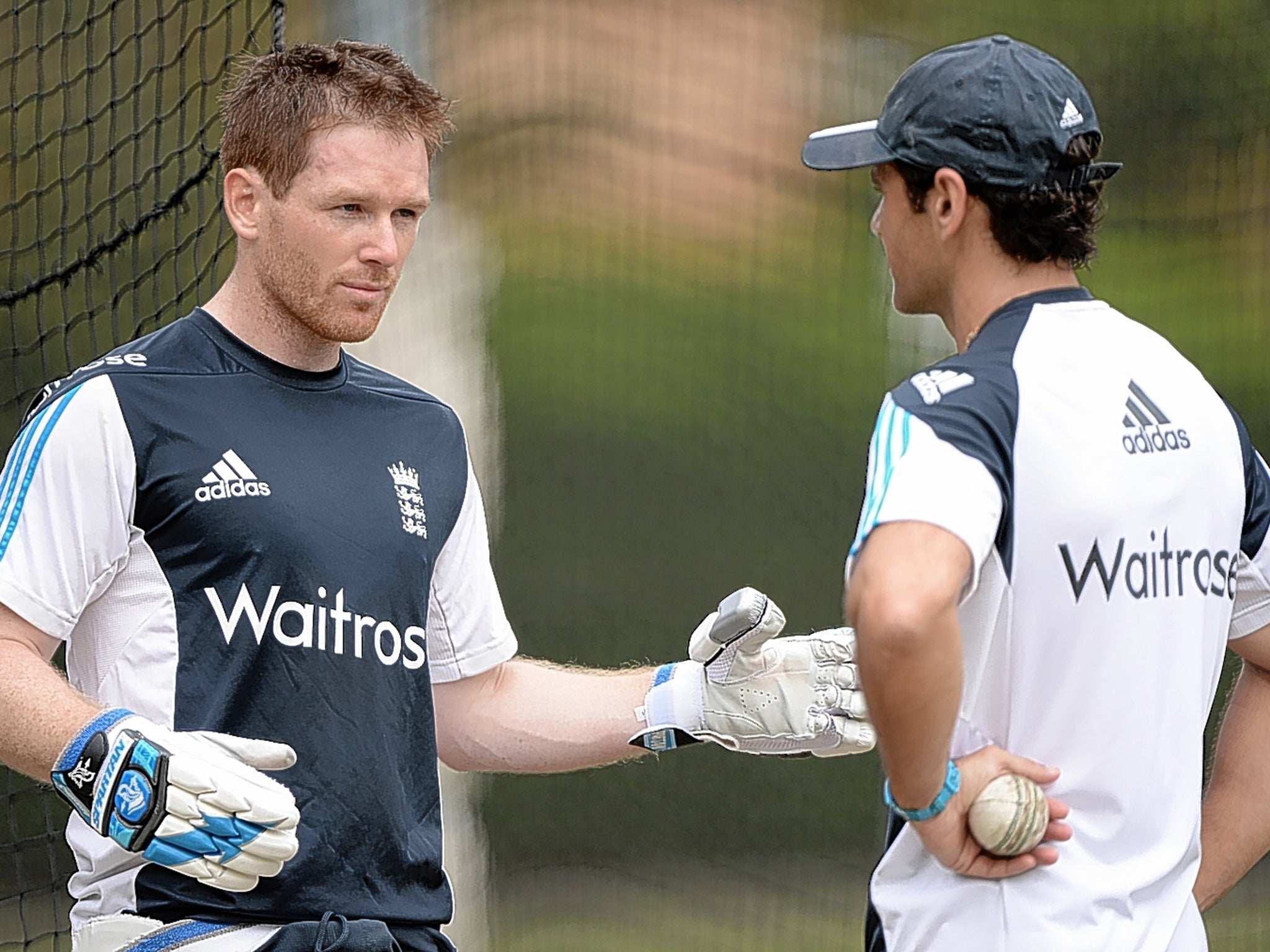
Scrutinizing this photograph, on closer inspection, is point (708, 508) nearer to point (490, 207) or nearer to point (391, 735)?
point (490, 207)

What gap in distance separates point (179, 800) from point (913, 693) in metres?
0.78

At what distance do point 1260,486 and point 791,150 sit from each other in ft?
16.4

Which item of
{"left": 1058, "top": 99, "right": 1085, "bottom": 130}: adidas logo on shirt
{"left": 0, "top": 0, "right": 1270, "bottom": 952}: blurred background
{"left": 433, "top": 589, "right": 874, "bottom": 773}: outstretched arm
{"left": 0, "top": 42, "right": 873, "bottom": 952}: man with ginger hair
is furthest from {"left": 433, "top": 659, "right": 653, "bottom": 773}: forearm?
{"left": 0, "top": 0, "right": 1270, "bottom": 952}: blurred background

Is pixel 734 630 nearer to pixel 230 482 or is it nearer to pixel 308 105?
pixel 230 482

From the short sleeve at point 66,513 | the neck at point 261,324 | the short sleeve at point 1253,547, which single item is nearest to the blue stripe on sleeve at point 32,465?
the short sleeve at point 66,513

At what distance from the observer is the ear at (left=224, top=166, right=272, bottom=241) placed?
221cm

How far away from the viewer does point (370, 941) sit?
2078mm

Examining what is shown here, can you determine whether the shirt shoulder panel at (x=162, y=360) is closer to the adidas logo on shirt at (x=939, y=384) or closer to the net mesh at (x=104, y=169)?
the adidas logo on shirt at (x=939, y=384)

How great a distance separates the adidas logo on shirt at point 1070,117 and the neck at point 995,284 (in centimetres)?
14

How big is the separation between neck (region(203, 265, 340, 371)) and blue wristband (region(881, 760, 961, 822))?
3.20ft

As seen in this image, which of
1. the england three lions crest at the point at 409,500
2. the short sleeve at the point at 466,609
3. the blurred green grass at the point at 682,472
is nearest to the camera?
the england three lions crest at the point at 409,500

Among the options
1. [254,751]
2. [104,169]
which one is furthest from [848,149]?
[104,169]

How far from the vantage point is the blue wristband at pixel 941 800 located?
5.57 feet

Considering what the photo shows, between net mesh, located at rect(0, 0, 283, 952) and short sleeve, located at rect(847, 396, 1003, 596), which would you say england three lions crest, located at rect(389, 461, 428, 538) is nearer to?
short sleeve, located at rect(847, 396, 1003, 596)
